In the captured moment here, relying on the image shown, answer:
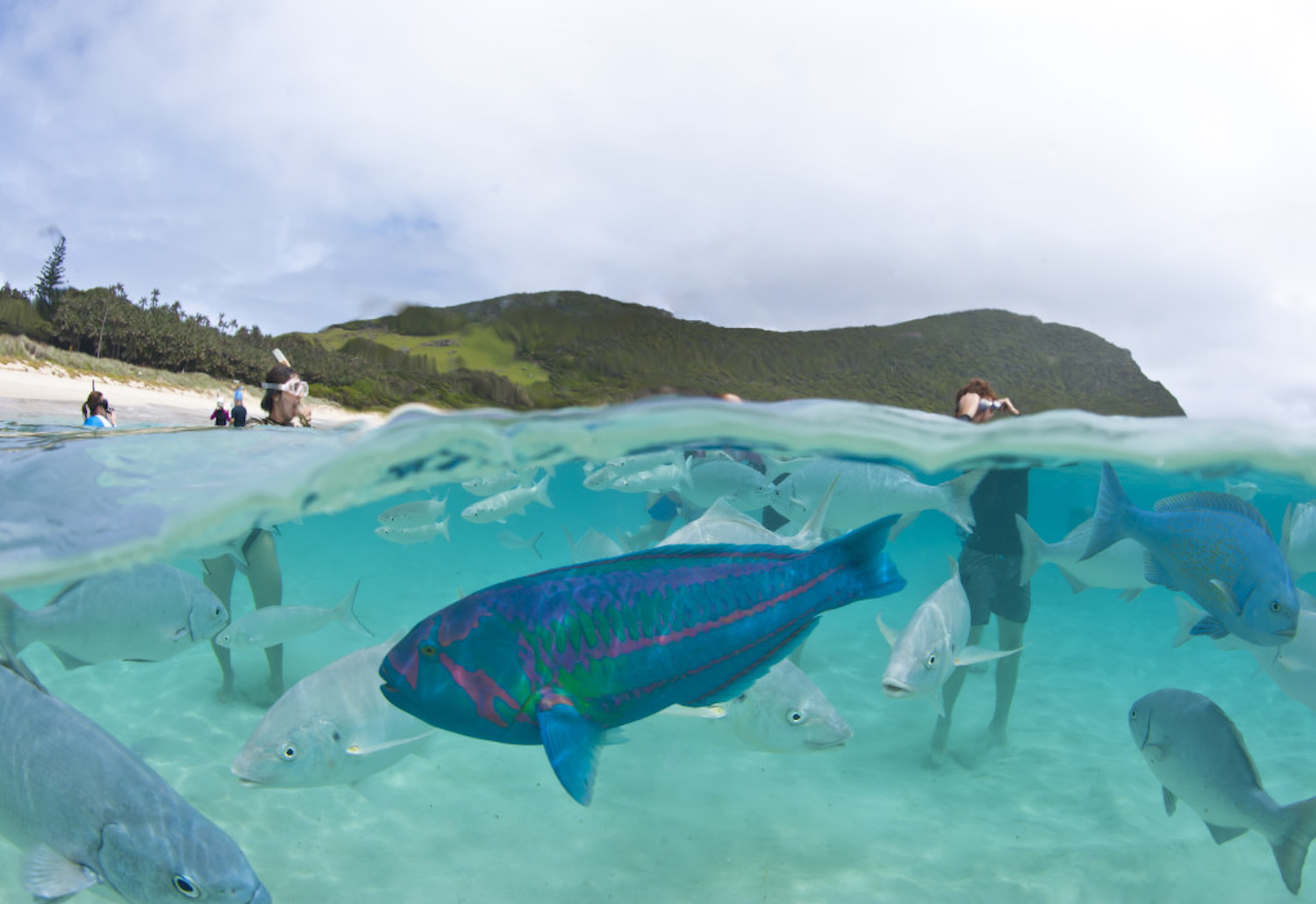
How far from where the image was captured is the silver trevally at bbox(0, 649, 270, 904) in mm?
3035

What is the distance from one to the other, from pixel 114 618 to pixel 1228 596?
711 cm

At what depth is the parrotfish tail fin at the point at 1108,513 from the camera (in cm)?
441

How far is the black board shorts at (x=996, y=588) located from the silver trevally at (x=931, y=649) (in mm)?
2341

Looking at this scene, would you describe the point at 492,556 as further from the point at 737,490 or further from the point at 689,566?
the point at 689,566

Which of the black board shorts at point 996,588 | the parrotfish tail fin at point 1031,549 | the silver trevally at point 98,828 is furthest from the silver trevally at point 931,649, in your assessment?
the silver trevally at point 98,828

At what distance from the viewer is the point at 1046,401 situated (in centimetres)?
779

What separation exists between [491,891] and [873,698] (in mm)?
6454

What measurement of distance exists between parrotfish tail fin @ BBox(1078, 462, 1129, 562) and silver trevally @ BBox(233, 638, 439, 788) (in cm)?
463

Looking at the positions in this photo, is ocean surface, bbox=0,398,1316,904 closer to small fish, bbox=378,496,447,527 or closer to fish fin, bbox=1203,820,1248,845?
small fish, bbox=378,496,447,527

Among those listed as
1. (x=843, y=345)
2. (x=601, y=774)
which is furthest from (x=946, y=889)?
(x=843, y=345)

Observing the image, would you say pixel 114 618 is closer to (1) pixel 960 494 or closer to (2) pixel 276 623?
(2) pixel 276 623

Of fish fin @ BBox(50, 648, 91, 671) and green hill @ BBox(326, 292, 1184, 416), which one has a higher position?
green hill @ BBox(326, 292, 1184, 416)

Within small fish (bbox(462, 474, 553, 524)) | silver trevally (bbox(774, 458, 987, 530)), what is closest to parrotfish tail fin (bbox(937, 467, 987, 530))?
silver trevally (bbox(774, 458, 987, 530))

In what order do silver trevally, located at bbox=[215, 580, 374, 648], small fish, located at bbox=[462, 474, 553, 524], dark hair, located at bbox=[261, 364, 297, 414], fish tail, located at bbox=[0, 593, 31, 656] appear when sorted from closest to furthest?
fish tail, located at bbox=[0, 593, 31, 656] → silver trevally, located at bbox=[215, 580, 374, 648] → dark hair, located at bbox=[261, 364, 297, 414] → small fish, located at bbox=[462, 474, 553, 524]
